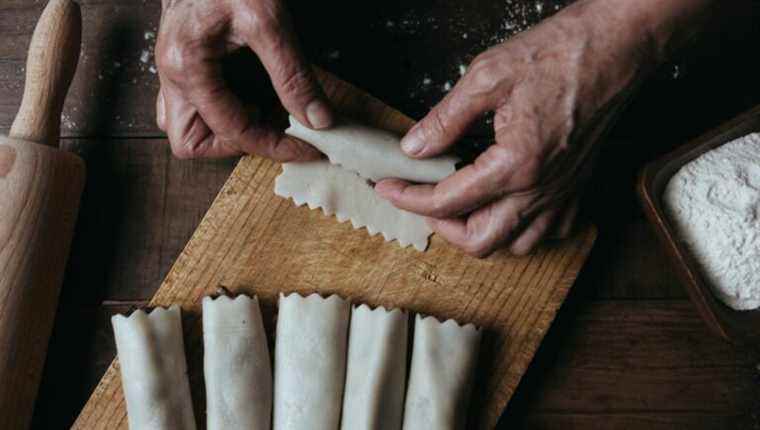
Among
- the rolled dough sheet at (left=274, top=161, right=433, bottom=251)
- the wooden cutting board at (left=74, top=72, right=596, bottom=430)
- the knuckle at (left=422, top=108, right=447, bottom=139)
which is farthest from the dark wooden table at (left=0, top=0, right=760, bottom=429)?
the knuckle at (left=422, top=108, right=447, bottom=139)

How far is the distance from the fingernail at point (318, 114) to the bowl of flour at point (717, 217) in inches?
25.9

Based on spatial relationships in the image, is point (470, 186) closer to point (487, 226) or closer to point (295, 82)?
point (487, 226)

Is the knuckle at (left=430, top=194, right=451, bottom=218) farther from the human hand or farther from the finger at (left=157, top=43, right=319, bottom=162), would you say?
the finger at (left=157, top=43, right=319, bottom=162)

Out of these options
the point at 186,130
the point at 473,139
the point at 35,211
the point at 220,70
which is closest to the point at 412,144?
the point at 473,139

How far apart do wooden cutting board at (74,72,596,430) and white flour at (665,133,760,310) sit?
23 cm

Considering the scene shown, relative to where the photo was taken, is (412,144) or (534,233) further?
(534,233)

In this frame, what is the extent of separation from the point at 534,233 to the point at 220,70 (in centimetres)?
75

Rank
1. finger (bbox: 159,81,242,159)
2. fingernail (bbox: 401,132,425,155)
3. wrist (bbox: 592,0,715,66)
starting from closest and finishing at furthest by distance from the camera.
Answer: wrist (bbox: 592,0,715,66) < fingernail (bbox: 401,132,425,155) < finger (bbox: 159,81,242,159)

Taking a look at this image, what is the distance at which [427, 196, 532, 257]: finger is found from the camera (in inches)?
57.2

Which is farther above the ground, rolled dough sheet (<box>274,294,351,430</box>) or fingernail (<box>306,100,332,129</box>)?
fingernail (<box>306,100,332,129</box>)

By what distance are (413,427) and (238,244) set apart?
22.3 inches

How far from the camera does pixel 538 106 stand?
1319 mm

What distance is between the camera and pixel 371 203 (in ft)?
5.22

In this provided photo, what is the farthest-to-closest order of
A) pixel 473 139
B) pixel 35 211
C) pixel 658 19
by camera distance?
pixel 473 139
pixel 35 211
pixel 658 19
